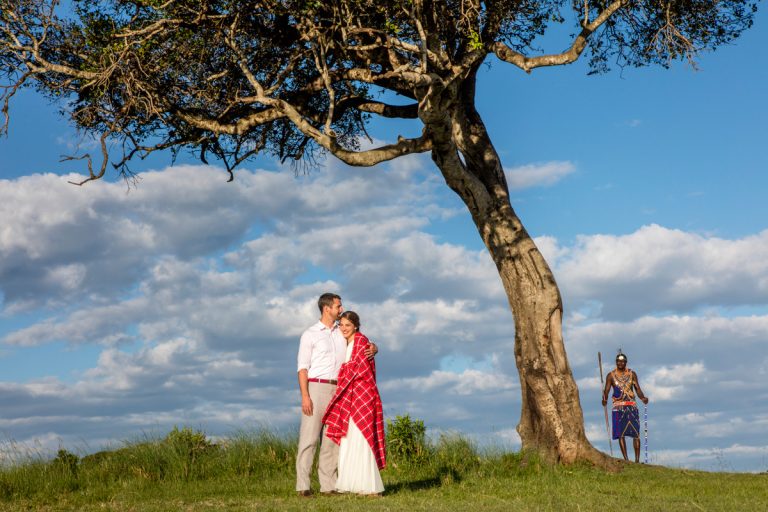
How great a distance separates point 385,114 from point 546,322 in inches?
224

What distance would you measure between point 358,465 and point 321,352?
1.59 meters

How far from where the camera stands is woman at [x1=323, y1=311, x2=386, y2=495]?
1140 cm

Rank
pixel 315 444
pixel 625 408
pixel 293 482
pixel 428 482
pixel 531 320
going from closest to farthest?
pixel 315 444 → pixel 428 482 → pixel 293 482 → pixel 531 320 → pixel 625 408

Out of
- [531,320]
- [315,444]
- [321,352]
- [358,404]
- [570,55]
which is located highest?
[570,55]

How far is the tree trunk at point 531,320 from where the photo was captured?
15.3 meters

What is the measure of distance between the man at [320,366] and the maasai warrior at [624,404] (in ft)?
28.4

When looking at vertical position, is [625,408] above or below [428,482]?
above

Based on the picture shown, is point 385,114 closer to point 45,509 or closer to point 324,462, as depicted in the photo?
point 324,462

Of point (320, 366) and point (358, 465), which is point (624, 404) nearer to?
point (358, 465)

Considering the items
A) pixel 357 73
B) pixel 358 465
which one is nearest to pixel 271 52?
pixel 357 73

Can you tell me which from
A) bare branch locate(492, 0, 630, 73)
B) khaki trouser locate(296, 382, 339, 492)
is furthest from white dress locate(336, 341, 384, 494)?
bare branch locate(492, 0, 630, 73)

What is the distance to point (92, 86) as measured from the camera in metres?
16.7

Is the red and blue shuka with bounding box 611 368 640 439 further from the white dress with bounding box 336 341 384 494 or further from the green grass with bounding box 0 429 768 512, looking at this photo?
the white dress with bounding box 336 341 384 494

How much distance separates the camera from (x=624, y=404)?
18234 mm
